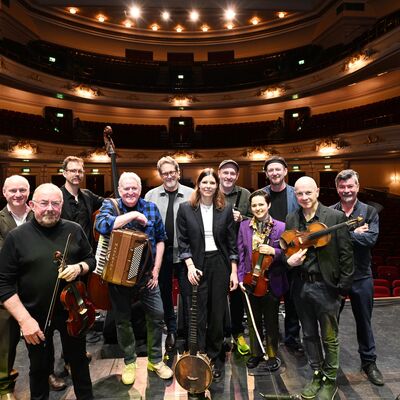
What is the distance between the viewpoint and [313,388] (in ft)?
7.68

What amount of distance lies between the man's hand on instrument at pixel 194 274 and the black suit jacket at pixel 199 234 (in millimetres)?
60

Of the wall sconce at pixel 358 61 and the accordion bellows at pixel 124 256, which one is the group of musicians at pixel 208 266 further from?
the wall sconce at pixel 358 61

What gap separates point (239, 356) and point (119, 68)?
57.3ft

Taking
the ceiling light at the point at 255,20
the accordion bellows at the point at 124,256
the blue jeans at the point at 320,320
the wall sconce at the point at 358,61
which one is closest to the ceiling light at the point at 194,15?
the ceiling light at the point at 255,20

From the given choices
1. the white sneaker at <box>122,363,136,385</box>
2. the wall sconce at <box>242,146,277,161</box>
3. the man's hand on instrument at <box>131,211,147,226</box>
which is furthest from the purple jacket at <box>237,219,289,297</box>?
the wall sconce at <box>242,146,277,161</box>

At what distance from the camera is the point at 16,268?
75.2 inches

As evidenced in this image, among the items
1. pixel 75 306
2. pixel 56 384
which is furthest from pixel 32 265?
pixel 56 384

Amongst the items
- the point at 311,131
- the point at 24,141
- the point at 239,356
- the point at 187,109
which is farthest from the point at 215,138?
the point at 239,356

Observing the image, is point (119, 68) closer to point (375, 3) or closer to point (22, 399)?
point (375, 3)

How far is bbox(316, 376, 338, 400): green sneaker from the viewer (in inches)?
90.0

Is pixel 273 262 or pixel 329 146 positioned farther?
pixel 329 146

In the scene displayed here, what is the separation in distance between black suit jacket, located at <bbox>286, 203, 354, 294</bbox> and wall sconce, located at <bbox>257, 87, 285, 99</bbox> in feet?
46.3

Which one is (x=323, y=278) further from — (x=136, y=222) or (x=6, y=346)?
(x=6, y=346)

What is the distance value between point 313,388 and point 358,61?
497 inches
